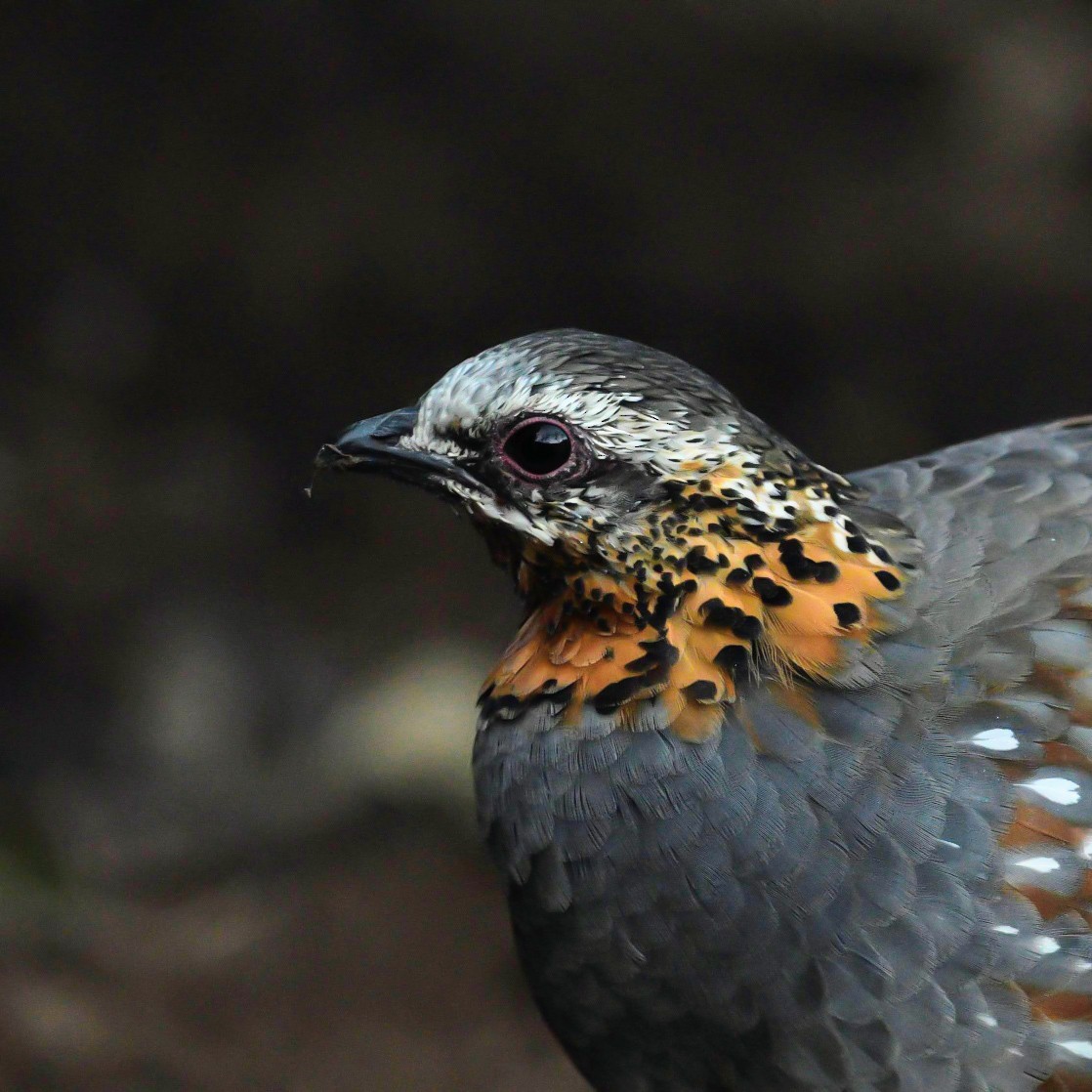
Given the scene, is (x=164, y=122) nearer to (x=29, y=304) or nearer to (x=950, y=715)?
(x=29, y=304)

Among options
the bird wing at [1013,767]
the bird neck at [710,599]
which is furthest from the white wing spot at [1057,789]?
the bird neck at [710,599]

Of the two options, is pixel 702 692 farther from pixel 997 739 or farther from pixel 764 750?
pixel 997 739

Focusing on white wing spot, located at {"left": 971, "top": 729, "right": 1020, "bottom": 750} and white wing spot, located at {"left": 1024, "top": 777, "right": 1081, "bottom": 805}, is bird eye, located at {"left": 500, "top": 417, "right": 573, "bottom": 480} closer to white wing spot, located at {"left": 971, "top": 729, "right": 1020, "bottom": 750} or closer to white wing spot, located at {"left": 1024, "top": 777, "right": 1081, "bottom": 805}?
white wing spot, located at {"left": 971, "top": 729, "right": 1020, "bottom": 750}

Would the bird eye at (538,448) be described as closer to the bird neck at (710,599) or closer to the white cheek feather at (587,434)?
the white cheek feather at (587,434)

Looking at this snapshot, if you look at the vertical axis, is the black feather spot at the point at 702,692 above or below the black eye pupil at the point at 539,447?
below

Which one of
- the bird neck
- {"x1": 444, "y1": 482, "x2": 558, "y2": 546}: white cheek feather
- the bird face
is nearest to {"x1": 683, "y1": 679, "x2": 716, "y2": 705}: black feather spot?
the bird neck

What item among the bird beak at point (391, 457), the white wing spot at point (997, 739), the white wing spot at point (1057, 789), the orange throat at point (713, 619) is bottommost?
the white wing spot at point (1057, 789)

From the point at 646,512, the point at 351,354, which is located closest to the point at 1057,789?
the point at 646,512

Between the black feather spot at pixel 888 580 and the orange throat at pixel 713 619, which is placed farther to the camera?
the black feather spot at pixel 888 580

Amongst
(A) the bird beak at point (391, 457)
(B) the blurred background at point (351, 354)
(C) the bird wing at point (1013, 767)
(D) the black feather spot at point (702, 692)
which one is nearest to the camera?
(C) the bird wing at point (1013, 767)
